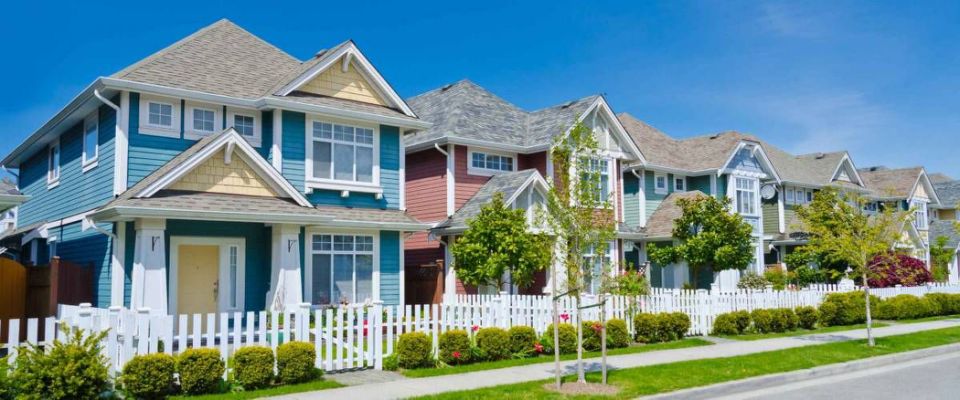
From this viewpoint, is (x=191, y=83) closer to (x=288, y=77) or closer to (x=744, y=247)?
(x=288, y=77)

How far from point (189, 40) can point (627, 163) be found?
17.0m

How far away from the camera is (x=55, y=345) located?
9.35m

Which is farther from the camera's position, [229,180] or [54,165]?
[54,165]

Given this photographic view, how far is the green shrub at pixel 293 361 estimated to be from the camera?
Answer: 11.7 m

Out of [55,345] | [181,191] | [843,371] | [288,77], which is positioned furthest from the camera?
[288,77]

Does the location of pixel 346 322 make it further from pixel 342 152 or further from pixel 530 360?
pixel 342 152

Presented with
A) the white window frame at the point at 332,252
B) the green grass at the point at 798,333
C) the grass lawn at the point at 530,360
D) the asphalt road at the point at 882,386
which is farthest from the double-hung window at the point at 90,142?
the green grass at the point at 798,333

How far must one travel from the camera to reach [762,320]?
2030cm

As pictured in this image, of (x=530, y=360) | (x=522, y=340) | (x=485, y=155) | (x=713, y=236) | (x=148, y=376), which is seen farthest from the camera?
(x=713, y=236)

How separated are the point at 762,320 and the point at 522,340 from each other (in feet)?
28.2

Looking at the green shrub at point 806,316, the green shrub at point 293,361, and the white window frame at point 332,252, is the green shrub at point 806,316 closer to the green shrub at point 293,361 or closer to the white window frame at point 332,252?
the white window frame at point 332,252

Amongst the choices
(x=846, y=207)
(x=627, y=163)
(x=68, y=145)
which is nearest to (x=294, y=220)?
(x=68, y=145)

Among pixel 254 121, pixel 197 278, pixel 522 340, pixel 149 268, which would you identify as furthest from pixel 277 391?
pixel 254 121

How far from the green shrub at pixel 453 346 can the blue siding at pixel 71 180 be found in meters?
8.61
